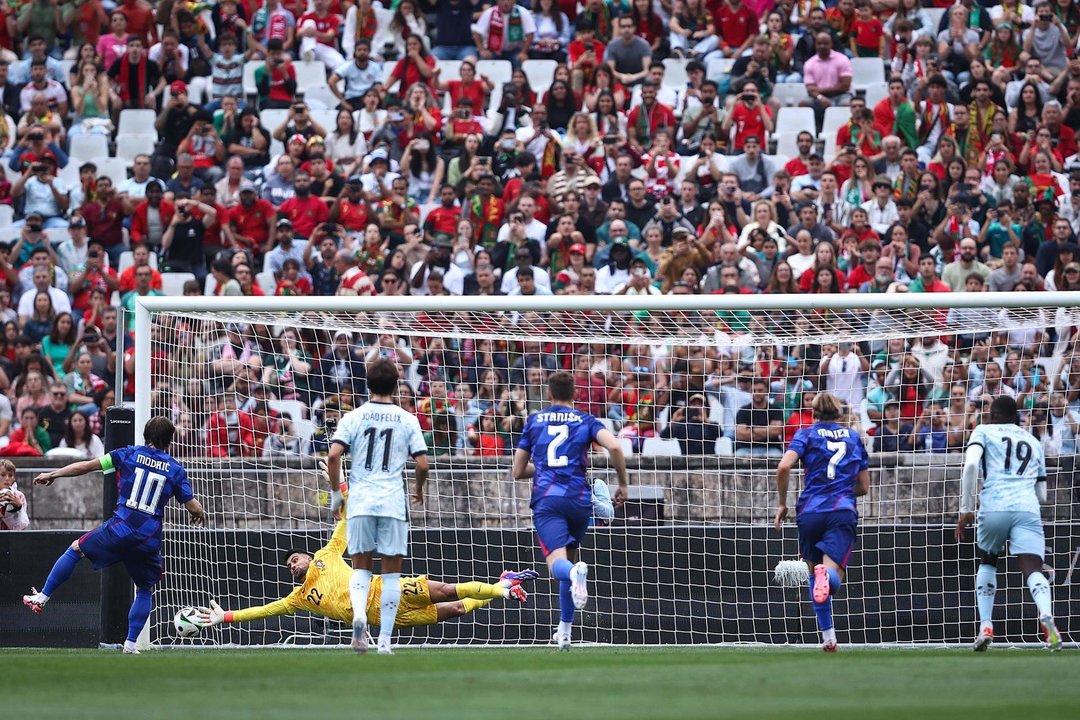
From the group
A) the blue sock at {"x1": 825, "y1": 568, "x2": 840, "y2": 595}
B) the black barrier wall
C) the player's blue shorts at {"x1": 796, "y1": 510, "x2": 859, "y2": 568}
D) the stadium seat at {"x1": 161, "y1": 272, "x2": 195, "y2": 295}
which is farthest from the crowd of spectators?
the blue sock at {"x1": 825, "y1": 568, "x2": 840, "y2": 595}

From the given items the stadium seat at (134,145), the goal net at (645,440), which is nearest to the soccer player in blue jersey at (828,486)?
the goal net at (645,440)

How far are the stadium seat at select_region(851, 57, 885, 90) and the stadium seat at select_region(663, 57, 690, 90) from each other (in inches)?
85.3

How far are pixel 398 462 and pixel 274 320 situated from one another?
3.34m

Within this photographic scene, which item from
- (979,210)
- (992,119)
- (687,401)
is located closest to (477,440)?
(687,401)

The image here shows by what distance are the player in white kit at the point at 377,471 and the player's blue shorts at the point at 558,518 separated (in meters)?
0.99

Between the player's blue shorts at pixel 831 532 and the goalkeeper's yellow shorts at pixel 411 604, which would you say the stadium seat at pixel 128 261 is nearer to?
the goalkeeper's yellow shorts at pixel 411 604

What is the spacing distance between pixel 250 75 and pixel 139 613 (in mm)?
12199

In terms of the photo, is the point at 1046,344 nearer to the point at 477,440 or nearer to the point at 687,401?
the point at 687,401

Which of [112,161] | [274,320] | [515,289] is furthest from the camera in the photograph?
[112,161]

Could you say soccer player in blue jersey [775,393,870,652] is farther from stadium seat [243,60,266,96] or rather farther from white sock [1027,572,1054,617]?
stadium seat [243,60,266,96]

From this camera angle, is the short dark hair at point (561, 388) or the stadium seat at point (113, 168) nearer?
the short dark hair at point (561, 388)

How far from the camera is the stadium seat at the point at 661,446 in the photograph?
14891 mm

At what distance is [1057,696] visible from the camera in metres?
7.47

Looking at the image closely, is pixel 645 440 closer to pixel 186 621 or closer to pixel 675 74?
pixel 186 621
